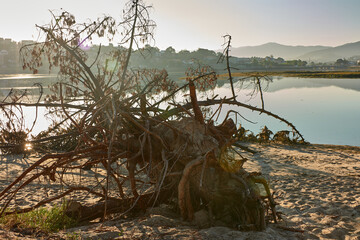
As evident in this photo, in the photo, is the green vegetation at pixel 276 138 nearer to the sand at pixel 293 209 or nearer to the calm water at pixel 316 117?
the calm water at pixel 316 117

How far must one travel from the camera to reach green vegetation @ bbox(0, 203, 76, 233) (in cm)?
429

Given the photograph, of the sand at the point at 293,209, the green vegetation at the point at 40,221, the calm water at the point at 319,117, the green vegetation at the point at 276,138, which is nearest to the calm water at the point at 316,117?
the calm water at the point at 319,117

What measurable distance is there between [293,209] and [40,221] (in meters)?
4.77

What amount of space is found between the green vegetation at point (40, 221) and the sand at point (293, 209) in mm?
346

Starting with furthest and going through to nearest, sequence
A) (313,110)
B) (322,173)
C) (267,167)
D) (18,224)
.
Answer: (313,110)
(267,167)
(322,173)
(18,224)

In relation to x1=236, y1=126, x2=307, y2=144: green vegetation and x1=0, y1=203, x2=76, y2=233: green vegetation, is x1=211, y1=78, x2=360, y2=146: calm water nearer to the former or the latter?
x1=236, y1=126, x2=307, y2=144: green vegetation

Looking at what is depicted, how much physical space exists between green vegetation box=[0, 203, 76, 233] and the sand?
0.35m

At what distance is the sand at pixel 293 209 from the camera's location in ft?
12.7

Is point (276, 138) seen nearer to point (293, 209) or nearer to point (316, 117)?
point (293, 209)

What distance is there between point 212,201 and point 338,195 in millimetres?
3782

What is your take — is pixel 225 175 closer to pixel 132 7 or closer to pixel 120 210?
pixel 120 210

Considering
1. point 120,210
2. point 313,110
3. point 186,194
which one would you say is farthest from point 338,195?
point 313,110

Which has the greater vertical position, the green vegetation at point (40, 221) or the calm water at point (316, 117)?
the green vegetation at point (40, 221)

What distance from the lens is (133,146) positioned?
4.57 metres
